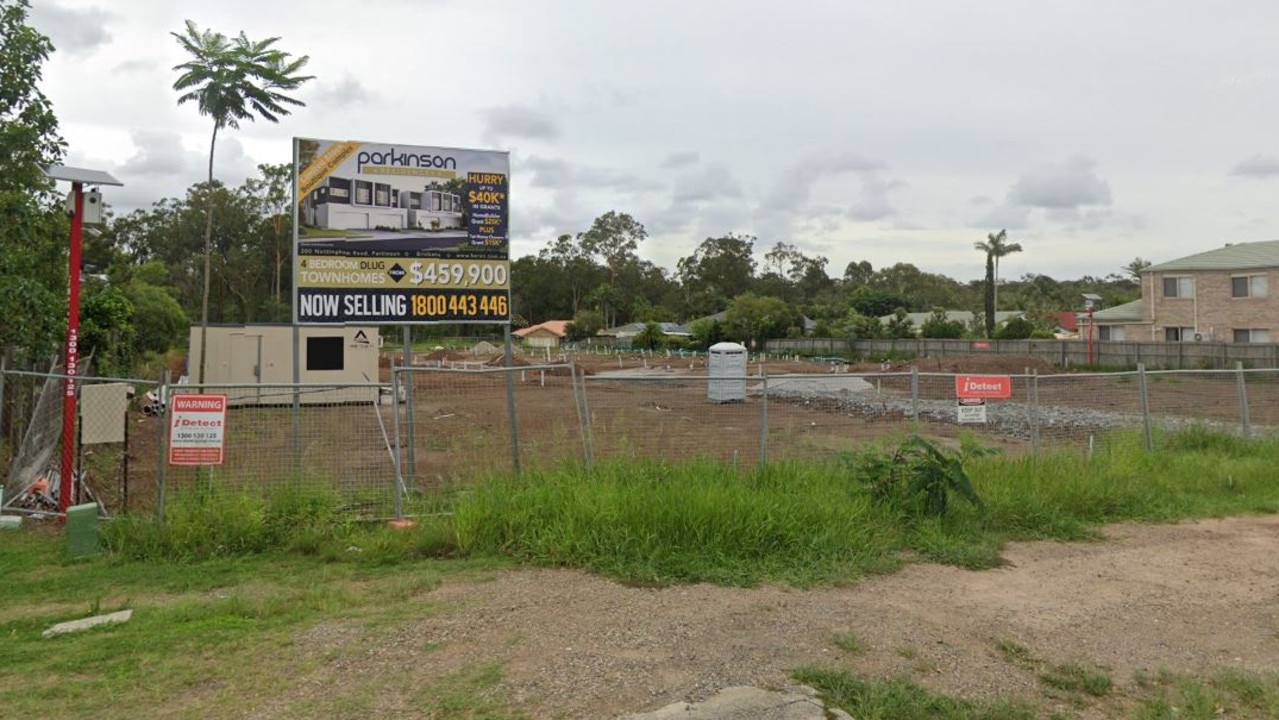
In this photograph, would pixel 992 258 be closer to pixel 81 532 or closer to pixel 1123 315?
pixel 1123 315

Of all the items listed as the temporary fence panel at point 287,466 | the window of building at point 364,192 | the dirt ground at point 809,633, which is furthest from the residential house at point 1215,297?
the temporary fence panel at point 287,466

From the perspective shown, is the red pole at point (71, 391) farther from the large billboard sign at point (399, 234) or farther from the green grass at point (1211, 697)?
the green grass at point (1211, 697)

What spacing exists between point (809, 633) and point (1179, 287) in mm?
48368

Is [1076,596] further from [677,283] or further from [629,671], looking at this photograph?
[677,283]

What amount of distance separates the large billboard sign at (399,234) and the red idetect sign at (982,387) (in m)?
5.58

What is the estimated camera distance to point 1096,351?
4084cm

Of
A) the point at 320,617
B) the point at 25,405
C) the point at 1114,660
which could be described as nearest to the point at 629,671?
the point at 320,617

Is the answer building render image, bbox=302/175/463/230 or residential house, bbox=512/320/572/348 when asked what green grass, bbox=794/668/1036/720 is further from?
residential house, bbox=512/320/572/348

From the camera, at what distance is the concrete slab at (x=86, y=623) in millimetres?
5281

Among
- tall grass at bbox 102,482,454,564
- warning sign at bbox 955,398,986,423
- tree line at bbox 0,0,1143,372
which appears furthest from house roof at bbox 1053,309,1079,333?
tall grass at bbox 102,482,454,564

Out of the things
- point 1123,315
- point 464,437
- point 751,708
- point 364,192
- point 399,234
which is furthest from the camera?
point 1123,315

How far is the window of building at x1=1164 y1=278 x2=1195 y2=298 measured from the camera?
44.0 m

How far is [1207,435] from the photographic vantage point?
12172 millimetres

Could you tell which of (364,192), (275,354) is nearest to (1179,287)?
(275,354)
